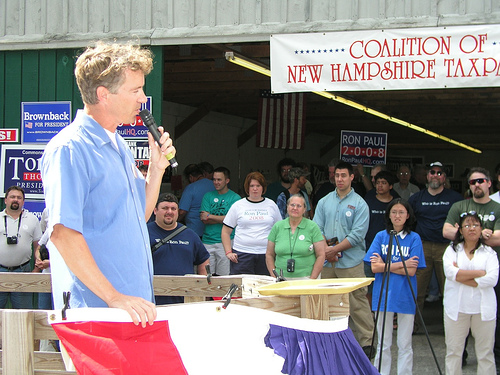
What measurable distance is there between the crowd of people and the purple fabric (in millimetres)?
560

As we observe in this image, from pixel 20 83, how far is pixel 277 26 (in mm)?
3018

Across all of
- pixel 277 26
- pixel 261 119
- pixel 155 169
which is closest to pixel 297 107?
pixel 261 119

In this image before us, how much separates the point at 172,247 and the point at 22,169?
2.60m

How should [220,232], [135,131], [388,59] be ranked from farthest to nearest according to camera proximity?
[220,232] < [135,131] < [388,59]

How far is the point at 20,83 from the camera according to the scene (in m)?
7.40

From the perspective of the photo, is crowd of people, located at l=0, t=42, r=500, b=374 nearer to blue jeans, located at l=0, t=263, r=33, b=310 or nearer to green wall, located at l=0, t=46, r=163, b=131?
blue jeans, located at l=0, t=263, r=33, b=310

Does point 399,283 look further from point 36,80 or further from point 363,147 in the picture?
point 363,147

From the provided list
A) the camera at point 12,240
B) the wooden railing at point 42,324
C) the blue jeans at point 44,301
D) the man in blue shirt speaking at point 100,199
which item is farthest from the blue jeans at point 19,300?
the man in blue shirt speaking at point 100,199

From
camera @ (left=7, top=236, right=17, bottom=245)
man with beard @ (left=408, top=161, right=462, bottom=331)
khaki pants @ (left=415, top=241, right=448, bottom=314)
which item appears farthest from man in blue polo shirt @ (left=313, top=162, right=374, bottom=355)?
camera @ (left=7, top=236, right=17, bottom=245)

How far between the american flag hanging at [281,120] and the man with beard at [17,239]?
616 centimetres

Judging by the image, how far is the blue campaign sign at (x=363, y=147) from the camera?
13.0 m

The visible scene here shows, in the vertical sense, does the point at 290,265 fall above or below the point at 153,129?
below

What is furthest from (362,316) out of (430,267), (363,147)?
(363,147)

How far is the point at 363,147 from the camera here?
13.3 meters
